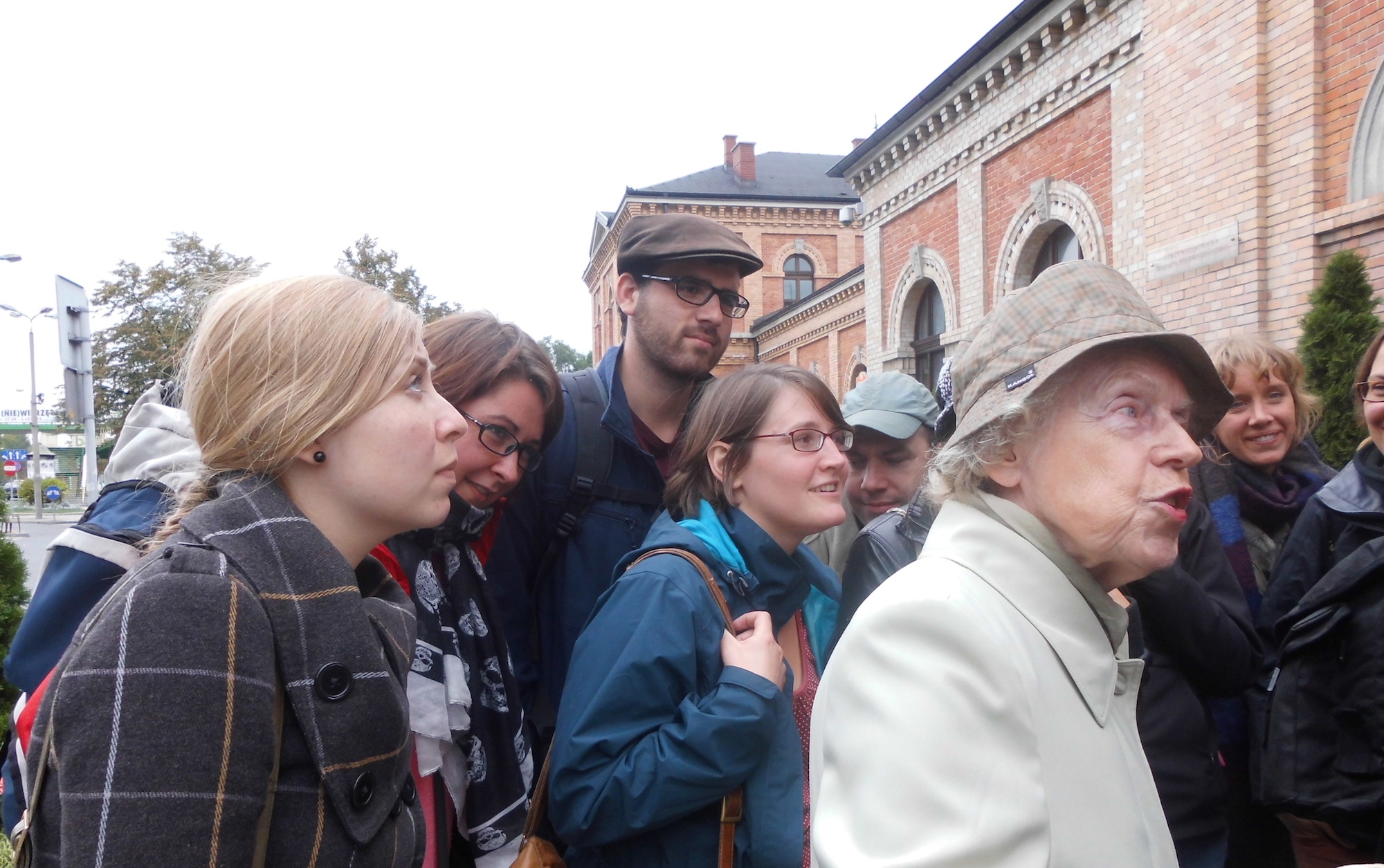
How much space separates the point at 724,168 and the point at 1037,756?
35.9m

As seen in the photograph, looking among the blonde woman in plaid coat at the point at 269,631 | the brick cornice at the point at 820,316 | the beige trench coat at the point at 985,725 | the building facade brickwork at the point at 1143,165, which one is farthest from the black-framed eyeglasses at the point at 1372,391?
the brick cornice at the point at 820,316

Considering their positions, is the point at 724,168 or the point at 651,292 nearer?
the point at 651,292

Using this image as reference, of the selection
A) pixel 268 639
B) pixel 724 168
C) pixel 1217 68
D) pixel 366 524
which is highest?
pixel 724 168

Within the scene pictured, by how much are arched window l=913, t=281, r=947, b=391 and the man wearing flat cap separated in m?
11.9

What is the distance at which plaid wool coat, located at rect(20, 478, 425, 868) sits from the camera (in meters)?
1.08

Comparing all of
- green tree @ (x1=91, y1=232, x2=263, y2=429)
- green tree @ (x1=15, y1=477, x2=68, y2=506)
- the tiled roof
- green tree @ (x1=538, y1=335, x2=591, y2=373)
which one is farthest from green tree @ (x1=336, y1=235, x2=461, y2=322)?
green tree @ (x1=538, y1=335, x2=591, y2=373)

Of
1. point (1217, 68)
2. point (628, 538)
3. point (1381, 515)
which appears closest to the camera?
point (1381, 515)

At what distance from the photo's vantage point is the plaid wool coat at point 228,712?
1081 mm

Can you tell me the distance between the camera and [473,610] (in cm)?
217

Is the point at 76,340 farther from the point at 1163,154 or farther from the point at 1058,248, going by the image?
the point at 1058,248

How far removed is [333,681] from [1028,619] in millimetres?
1081

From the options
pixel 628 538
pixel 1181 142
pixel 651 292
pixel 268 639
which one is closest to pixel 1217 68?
pixel 1181 142

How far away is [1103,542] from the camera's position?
1.41 meters

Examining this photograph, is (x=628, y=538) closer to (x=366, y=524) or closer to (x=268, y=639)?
(x=366, y=524)
